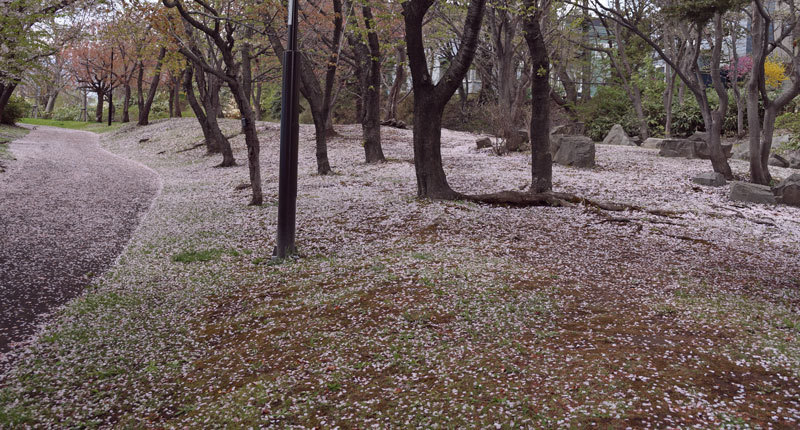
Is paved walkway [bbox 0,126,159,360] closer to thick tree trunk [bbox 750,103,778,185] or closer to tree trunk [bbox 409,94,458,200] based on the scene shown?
tree trunk [bbox 409,94,458,200]

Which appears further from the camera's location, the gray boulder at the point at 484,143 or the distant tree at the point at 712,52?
the gray boulder at the point at 484,143

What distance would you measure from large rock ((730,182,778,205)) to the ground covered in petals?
621 millimetres

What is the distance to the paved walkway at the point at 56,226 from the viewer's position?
752 centimetres

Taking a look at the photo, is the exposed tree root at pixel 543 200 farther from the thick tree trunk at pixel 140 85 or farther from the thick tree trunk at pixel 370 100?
the thick tree trunk at pixel 140 85

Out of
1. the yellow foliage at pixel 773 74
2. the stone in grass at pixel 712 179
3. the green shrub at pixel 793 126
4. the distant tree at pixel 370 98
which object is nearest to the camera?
the stone in grass at pixel 712 179

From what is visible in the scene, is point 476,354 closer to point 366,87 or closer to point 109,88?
point 366,87

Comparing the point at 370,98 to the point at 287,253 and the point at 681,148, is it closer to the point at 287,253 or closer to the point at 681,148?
the point at 287,253

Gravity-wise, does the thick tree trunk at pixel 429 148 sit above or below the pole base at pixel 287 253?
above

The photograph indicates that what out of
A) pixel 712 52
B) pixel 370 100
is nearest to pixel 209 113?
pixel 370 100

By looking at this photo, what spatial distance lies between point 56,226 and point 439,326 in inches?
392

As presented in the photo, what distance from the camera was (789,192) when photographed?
13.1 metres

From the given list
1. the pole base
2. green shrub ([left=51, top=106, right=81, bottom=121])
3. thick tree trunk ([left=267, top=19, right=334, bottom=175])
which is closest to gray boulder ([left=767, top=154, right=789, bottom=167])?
thick tree trunk ([left=267, top=19, right=334, bottom=175])

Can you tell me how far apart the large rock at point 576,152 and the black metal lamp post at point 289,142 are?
493 inches

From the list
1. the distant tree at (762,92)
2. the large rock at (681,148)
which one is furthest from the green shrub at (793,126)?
the distant tree at (762,92)
